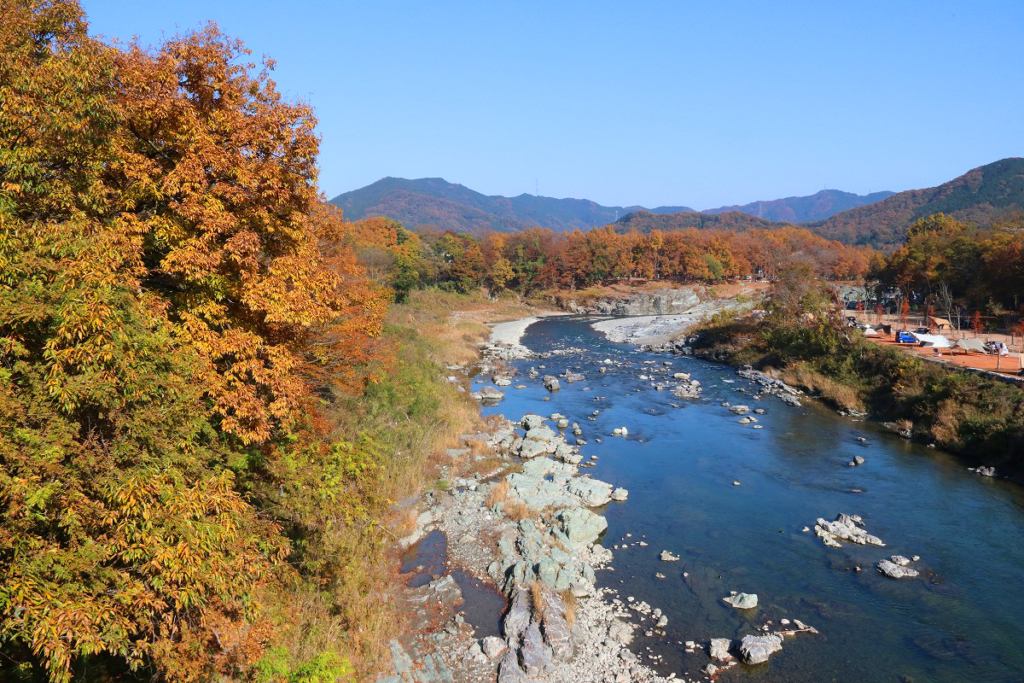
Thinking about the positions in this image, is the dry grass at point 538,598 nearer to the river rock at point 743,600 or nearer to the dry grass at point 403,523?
the dry grass at point 403,523

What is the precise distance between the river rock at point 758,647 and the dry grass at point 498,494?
6909mm

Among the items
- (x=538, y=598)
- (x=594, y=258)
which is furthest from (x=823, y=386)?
(x=594, y=258)

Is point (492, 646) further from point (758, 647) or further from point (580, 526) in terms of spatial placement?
point (580, 526)

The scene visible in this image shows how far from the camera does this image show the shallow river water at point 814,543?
412 inches

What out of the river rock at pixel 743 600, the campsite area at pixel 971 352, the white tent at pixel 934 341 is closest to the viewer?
the river rock at pixel 743 600

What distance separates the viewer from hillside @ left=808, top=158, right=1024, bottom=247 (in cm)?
10983

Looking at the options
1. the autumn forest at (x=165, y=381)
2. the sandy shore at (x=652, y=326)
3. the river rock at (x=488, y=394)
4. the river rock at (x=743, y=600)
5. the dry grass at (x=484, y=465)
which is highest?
the autumn forest at (x=165, y=381)

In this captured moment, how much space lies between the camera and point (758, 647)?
10.1 metres

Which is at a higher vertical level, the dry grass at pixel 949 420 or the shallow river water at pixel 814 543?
the dry grass at pixel 949 420

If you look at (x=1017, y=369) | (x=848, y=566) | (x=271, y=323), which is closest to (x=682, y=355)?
(x=1017, y=369)

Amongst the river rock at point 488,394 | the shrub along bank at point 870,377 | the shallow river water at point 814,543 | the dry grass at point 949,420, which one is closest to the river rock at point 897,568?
the shallow river water at point 814,543

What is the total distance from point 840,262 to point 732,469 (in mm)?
79208

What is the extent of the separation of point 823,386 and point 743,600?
21.2m

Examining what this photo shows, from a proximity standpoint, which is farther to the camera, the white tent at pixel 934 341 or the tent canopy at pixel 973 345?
the white tent at pixel 934 341
